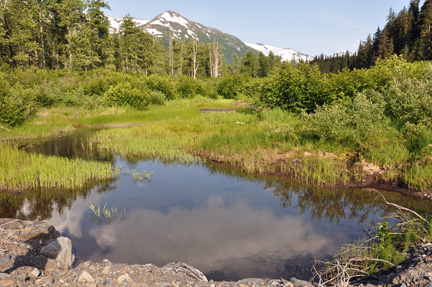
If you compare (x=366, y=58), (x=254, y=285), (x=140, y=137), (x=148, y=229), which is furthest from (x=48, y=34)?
(x=366, y=58)

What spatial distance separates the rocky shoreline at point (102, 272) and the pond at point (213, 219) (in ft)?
3.11

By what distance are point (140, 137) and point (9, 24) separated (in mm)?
58289

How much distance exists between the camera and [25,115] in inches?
942

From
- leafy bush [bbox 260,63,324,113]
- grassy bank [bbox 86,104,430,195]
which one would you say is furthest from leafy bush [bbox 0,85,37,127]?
leafy bush [bbox 260,63,324,113]

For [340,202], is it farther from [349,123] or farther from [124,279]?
[124,279]

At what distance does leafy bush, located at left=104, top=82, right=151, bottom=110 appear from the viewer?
32.1 metres

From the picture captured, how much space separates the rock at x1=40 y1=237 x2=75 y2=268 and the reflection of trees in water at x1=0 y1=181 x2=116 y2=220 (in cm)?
373

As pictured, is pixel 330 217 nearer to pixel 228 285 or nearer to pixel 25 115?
pixel 228 285

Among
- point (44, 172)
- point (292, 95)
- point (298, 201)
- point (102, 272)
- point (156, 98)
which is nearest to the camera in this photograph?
point (102, 272)

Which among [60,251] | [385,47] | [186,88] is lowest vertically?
[60,251]

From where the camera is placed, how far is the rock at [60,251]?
6.12 metres

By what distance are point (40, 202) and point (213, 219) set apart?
6.82 meters

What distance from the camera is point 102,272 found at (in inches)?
212

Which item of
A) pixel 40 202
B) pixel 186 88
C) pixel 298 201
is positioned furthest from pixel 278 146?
pixel 186 88
